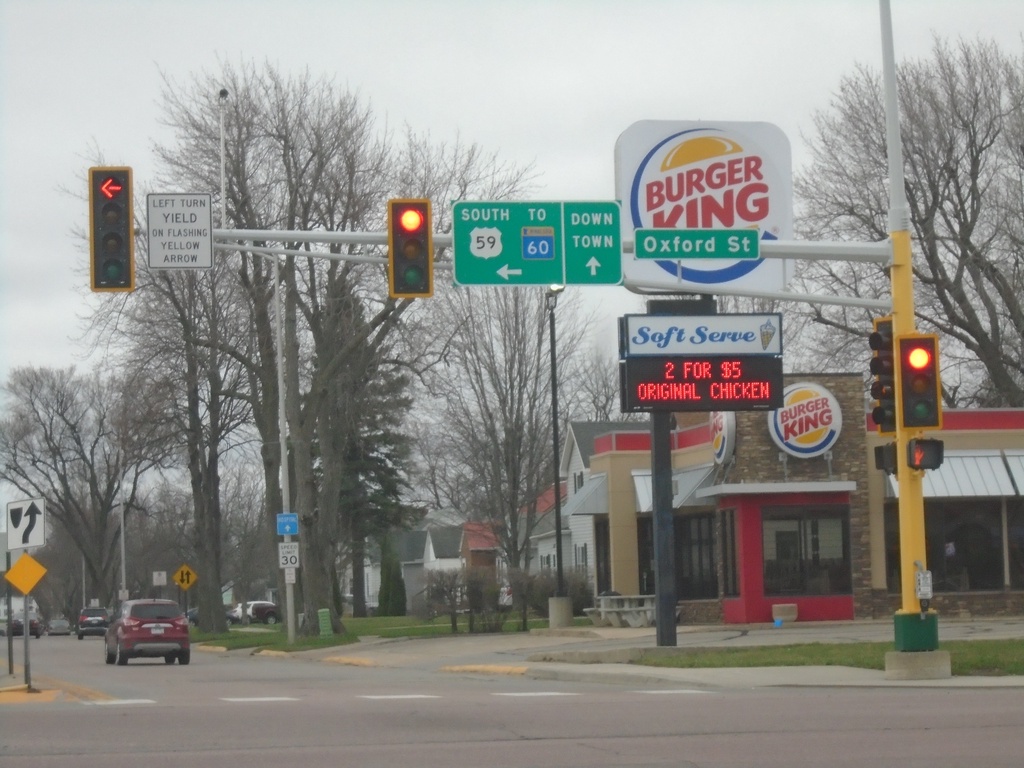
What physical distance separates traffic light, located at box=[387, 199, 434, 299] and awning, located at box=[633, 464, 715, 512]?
1846 centimetres

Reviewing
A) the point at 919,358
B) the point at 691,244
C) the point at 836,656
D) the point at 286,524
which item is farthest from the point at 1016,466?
the point at 691,244

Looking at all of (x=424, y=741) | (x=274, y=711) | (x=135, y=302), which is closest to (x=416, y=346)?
(x=135, y=302)

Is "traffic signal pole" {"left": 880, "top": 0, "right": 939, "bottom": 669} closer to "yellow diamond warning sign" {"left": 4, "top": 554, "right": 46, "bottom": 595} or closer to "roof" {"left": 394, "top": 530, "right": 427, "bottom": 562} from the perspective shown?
"yellow diamond warning sign" {"left": 4, "top": 554, "right": 46, "bottom": 595}

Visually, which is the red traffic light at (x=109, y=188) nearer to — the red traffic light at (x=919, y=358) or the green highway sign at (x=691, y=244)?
the green highway sign at (x=691, y=244)

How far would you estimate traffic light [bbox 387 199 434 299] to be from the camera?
17344 millimetres

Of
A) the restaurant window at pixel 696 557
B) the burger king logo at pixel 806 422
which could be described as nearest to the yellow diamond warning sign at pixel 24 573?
the burger king logo at pixel 806 422

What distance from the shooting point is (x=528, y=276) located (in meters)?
19.1

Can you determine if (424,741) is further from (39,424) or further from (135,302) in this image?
(39,424)

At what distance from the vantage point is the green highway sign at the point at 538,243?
19156 mm

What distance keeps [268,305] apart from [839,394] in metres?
17.3

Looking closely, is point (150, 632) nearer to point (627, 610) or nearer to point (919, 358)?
point (627, 610)

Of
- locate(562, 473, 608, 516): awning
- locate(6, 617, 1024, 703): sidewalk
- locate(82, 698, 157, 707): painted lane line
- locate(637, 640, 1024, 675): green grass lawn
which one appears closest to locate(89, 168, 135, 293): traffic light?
locate(82, 698, 157, 707): painted lane line

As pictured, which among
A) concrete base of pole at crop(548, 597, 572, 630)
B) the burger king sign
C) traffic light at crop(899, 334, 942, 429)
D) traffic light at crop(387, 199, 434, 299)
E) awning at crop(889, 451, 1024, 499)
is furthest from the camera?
concrete base of pole at crop(548, 597, 572, 630)

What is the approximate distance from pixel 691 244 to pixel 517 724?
25.8 ft
